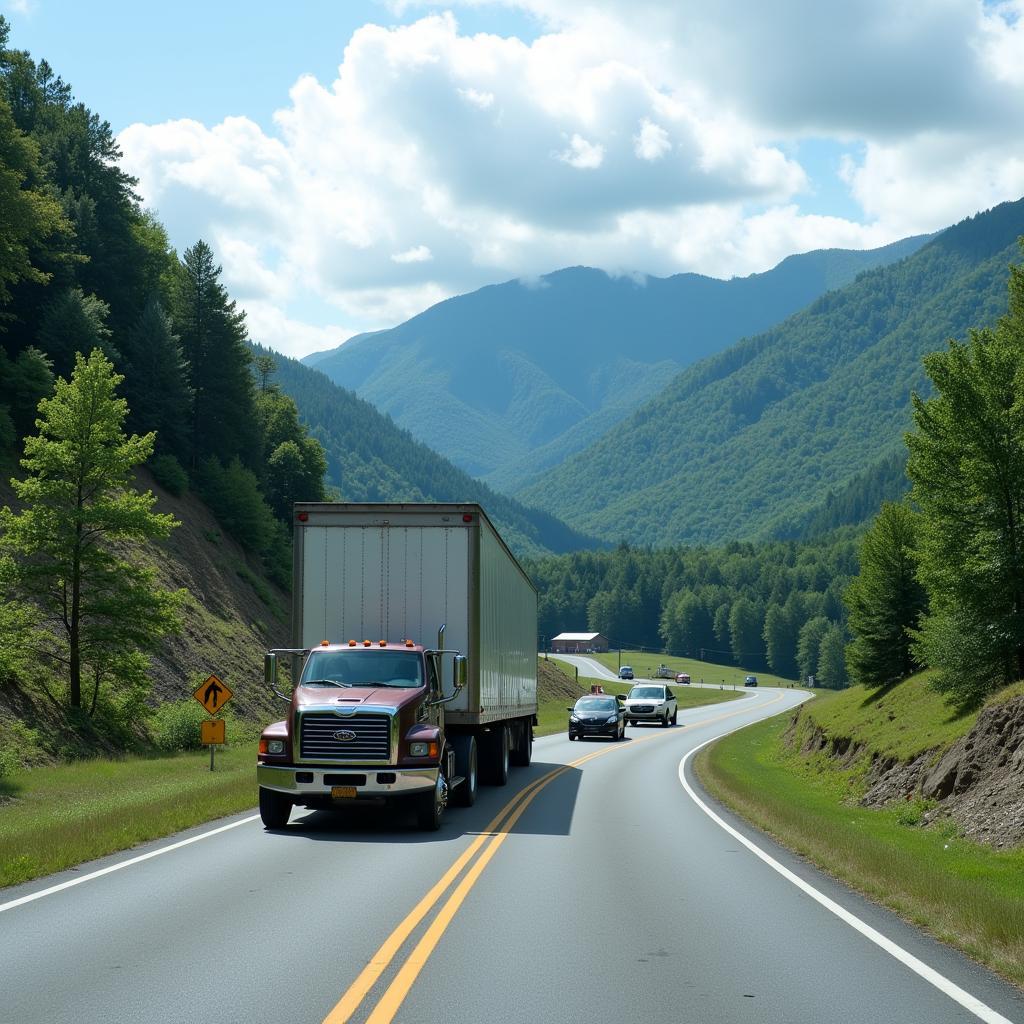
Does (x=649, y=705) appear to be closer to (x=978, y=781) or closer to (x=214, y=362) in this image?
(x=214, y=362)

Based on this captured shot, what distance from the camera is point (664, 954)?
29.1ft

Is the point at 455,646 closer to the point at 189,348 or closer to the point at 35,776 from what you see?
the point at 35,776

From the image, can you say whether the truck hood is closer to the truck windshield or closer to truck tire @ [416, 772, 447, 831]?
the truck windshield

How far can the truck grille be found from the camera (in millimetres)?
16031

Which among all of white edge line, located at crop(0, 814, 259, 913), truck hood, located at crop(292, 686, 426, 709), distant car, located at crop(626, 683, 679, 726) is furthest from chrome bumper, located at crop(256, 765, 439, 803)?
distant car, located at crop(626, 683, 679, 726)

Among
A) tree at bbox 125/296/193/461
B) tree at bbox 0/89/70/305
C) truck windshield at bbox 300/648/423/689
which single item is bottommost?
truck windshield at bbox 300/648/423/689

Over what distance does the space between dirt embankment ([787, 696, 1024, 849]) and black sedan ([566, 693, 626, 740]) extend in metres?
18.1

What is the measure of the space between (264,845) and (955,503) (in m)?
22.0

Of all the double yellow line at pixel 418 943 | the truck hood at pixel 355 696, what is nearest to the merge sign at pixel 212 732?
the truck hood at pixel 355 696

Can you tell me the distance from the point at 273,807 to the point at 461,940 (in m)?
7.96

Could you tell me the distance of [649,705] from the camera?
62.1m

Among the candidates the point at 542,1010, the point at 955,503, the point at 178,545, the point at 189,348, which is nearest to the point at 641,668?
the point at 189,348

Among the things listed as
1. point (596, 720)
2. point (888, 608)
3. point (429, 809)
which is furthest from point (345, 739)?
point (888, 608)

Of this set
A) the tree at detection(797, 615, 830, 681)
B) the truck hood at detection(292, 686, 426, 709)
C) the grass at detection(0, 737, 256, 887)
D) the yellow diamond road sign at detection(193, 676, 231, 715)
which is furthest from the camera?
the tree at detection(797, 615, 830, 681)
